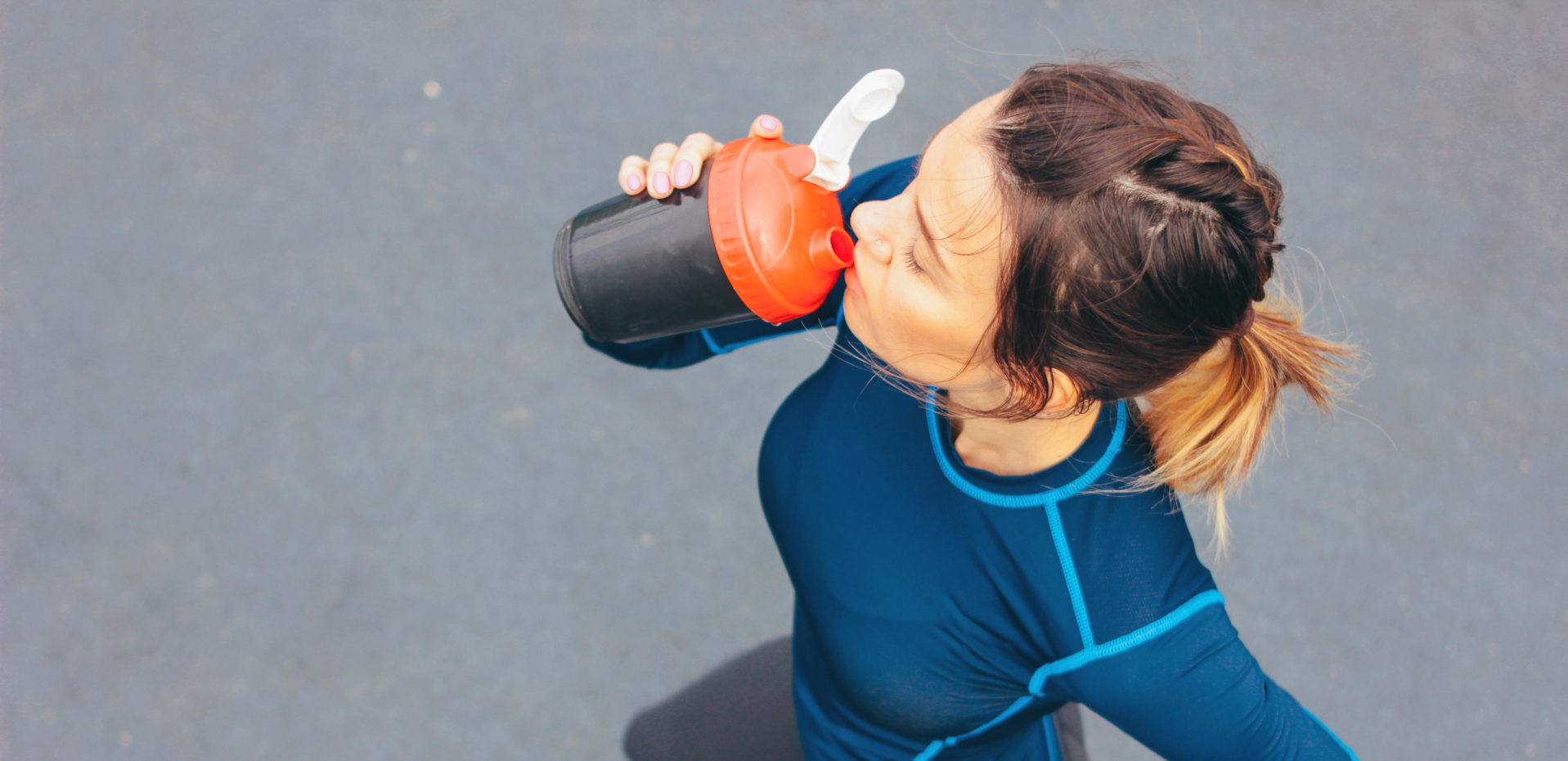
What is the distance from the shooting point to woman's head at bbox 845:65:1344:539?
2.07ft

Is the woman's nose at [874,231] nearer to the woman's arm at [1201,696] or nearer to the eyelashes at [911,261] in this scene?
the eyelashes at [911,261]

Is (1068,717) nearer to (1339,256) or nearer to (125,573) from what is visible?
(1339,256)

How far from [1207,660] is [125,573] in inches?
74.2

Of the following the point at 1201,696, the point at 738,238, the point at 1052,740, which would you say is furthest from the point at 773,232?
the point at 1052,740

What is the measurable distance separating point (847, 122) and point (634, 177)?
0.23 metres

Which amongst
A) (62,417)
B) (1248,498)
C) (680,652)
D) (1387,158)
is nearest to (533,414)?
(680,652)

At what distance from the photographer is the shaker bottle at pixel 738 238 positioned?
0.79 meters

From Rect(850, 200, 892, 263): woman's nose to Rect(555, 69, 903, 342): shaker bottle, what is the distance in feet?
0.20

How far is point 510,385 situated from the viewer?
5.93ft

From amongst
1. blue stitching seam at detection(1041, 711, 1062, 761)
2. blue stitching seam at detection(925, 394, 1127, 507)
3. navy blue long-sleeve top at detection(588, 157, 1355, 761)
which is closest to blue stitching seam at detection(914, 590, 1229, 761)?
navy blue long-sleeve top at detection(588, 157, 1355, 761)

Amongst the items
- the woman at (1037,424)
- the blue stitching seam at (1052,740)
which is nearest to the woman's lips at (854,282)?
the woman at (1037,424)

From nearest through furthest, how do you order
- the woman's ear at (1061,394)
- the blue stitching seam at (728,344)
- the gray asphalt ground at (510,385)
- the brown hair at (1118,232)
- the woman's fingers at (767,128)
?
the brown hair at (1118,232) < the woman's ear at (1061,394) < the woman's fingers at (767,128) < the blue stitching seam at (728,344) < the gray asphalt ground at (510,385)

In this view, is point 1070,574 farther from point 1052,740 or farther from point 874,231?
point 1052,740

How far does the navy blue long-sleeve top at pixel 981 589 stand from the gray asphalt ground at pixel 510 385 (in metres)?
0.80
